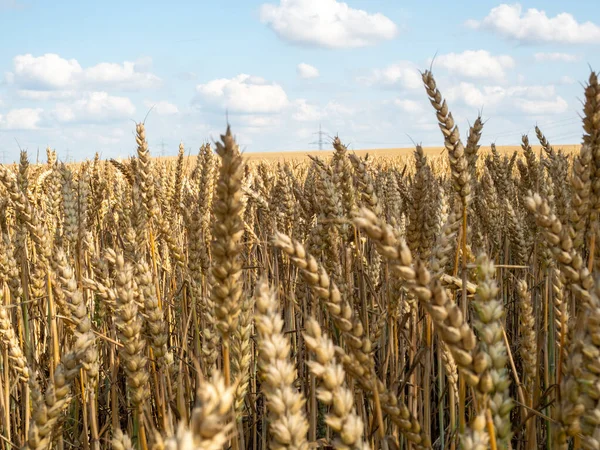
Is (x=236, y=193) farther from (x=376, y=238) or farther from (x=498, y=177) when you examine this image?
(x=498, y=177)

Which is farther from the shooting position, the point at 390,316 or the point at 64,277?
the point at 390,316

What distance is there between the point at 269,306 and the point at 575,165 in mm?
1052

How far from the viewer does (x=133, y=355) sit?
1.35m

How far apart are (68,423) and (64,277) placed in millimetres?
1482

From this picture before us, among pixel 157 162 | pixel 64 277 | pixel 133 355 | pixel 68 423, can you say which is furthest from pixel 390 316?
pixel 157 162

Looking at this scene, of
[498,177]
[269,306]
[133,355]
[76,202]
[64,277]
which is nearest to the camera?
[269,306]

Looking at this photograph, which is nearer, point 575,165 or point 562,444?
point 562,444

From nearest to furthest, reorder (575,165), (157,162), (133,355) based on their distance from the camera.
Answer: (133,355) → (575,165) → (157,162)

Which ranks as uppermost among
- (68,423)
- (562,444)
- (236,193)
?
(236,193)

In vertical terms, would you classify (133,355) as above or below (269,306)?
below

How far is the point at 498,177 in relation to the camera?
3.89 metres

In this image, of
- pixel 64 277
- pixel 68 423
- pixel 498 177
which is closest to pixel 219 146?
pixel 64 277

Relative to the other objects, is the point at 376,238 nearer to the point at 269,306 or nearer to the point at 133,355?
the point at 269,306

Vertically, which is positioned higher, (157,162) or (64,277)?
(157,162)
